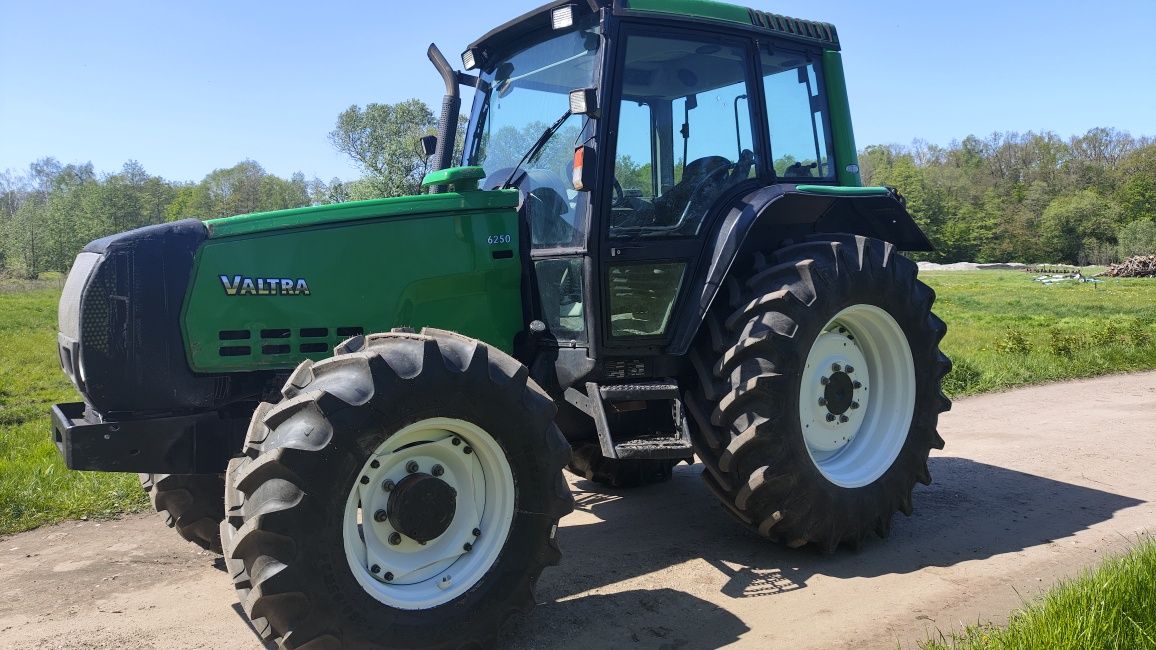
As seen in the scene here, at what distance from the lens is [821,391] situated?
4.88 m

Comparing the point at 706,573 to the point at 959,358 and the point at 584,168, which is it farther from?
the point at 959,358

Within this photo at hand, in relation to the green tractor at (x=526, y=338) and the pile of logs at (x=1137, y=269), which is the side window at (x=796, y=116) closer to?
the green tractor at (x=526, y=338)

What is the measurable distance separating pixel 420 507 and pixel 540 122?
2378mm

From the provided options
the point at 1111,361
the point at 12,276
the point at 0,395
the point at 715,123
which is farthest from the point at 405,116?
the point at 12,276

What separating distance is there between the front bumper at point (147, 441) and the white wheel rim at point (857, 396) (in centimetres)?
292

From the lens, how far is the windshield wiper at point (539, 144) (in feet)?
15.1

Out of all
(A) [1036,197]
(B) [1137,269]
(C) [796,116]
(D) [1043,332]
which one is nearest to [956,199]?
(A) [1036,197]

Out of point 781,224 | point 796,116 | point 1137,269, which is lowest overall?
point 1137,269

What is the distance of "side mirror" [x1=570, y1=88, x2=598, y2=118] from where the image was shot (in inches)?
167

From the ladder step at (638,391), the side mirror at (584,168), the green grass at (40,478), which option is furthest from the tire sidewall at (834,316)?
the green grass at (40,478)

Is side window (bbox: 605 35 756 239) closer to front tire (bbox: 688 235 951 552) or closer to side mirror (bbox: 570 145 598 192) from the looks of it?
side mirror (bbox: 570 145 598 192)

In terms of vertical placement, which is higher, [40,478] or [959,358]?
[40,478]

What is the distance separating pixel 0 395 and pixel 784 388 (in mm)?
10803

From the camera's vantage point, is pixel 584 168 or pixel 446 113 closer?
pixel 584 168
